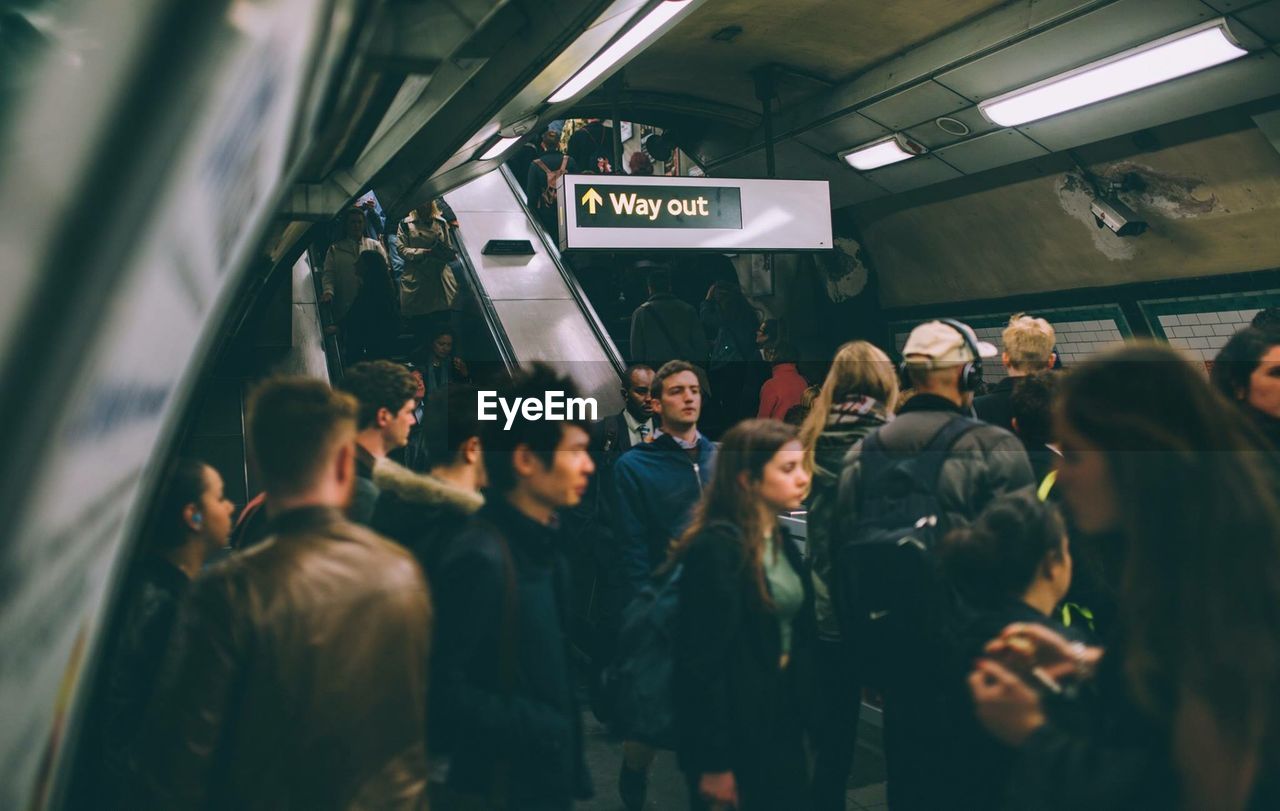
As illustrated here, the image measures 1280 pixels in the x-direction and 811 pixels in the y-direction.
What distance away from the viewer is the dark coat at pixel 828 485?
8.71ft

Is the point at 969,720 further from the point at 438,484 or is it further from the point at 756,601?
the point at 438,484

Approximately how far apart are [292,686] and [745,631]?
1.14m

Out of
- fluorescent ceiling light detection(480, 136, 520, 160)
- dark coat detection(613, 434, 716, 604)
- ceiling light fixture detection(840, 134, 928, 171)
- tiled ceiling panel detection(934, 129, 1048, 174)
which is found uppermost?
ceiling light fixture detection(840, 134, 928, 171)

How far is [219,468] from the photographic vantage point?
2.19 m

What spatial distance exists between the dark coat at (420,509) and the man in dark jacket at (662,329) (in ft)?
12.1

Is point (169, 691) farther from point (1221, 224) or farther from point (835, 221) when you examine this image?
point (835, 221)

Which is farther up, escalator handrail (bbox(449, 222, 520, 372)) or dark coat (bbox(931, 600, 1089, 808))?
escalator handrail (bbox(449, 222, 520, 372))

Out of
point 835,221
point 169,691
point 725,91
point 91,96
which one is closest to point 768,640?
point 169,691

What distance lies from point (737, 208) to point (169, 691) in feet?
14.1

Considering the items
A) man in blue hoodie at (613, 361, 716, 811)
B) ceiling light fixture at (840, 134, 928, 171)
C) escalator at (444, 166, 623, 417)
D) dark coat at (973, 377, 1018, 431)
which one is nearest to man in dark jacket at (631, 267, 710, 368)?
escalator at (444, 166, 623, 417)

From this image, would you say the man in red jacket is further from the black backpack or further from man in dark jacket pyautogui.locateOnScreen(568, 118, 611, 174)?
man in dark jacket pyautogui.locateOnScreen(568, 118, 611, 174)

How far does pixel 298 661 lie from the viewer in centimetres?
182

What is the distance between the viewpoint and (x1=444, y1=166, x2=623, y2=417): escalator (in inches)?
279

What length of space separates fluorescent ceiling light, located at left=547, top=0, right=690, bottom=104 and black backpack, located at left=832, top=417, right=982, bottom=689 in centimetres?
206
